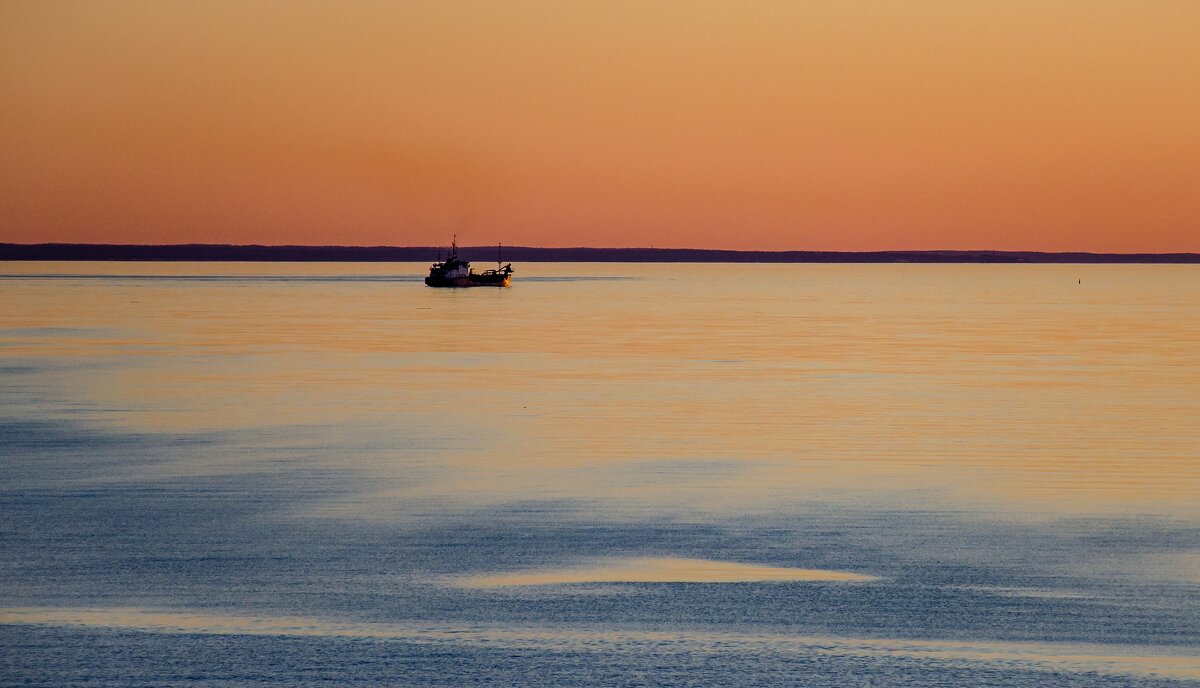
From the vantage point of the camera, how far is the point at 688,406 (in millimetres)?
25422

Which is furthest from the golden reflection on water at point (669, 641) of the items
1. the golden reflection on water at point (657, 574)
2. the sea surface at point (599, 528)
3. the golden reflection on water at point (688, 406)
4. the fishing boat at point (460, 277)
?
the fishing boat at point (460, 277)

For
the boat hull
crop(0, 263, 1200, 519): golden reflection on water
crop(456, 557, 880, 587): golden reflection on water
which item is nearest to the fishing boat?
the boat hull

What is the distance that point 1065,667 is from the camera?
29.3 ft

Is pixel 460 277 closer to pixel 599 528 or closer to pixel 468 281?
pixel 468 281

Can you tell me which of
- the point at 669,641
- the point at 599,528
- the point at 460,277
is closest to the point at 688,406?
the point at 599,528

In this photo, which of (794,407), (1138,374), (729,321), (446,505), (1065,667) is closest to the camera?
(1065,667)

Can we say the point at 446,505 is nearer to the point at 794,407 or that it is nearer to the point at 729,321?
the point at 794,407

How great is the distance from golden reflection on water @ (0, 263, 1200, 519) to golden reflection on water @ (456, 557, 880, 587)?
→ 285 cm

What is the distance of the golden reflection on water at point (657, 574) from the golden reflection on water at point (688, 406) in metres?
2.85

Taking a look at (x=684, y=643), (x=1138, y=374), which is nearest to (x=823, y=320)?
(x=1138, y=374)

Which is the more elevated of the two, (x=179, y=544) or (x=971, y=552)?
(x=971, y=552)

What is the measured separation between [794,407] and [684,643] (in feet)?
53.4

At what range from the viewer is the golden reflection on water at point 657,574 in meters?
11.2

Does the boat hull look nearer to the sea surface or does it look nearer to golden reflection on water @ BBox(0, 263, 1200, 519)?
golden reflection on water @ BBox(0, 263, 1200, 519)
